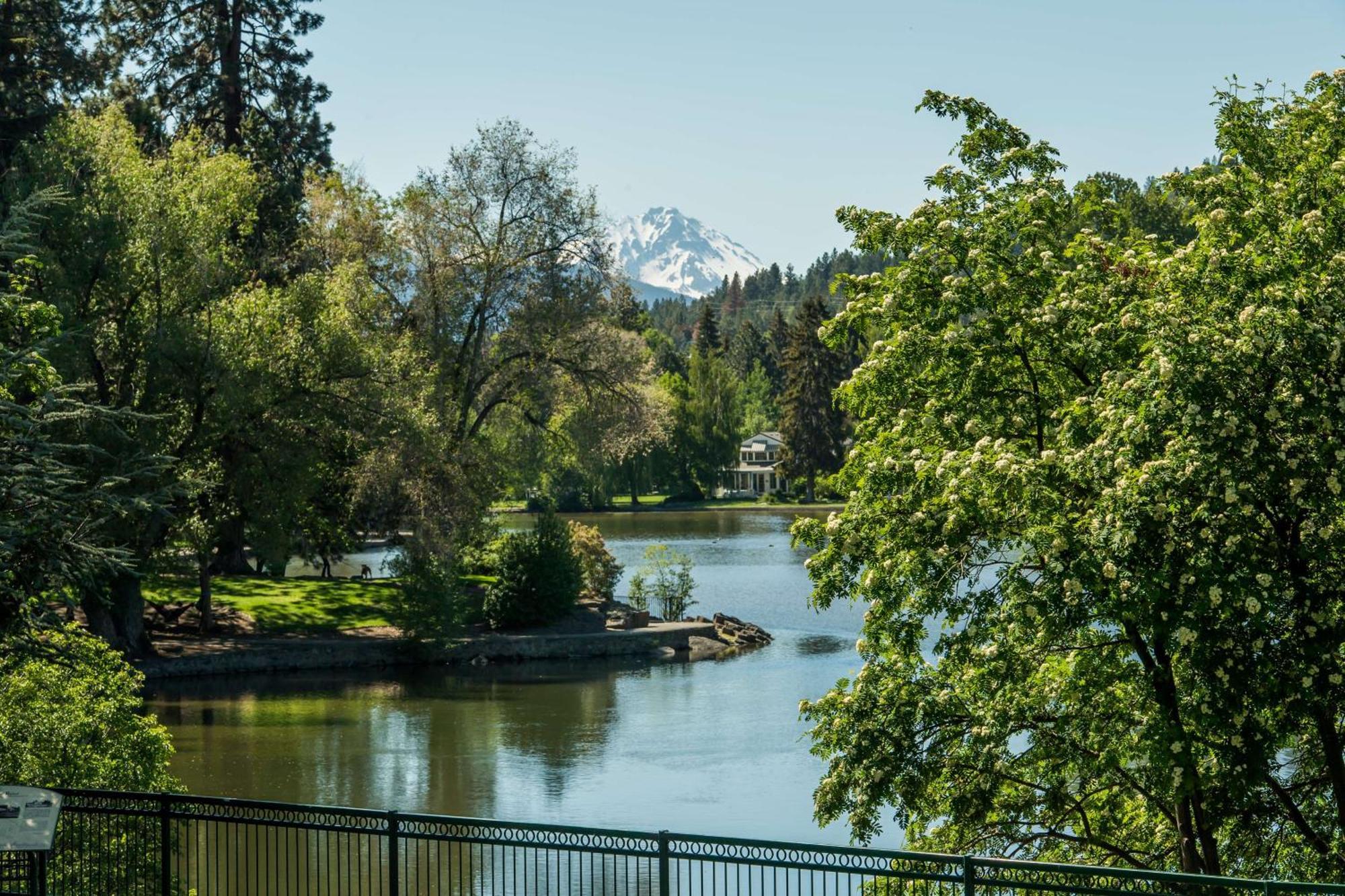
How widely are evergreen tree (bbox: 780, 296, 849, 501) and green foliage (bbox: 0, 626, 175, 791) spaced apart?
88.9 m

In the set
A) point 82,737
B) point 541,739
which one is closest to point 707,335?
point 541,739

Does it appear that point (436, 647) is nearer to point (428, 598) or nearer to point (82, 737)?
point (428, 598)

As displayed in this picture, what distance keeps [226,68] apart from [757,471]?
80.4 metres

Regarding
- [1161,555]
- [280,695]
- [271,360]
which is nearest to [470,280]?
[271,360]

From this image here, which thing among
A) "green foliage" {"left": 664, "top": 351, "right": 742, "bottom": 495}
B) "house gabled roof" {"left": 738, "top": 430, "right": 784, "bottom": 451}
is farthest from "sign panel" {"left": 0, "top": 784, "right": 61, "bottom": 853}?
"house gabled roof" {"left": 738, "top": 430, "right": 784, "bottom": 451}

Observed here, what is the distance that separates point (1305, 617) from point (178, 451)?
30.1 metres

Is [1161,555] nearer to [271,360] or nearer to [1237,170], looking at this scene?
[1237,170]

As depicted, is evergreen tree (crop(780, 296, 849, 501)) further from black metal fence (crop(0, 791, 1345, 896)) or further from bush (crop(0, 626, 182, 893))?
bush (crop(0, 626, 182, 893))

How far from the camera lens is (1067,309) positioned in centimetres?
1365

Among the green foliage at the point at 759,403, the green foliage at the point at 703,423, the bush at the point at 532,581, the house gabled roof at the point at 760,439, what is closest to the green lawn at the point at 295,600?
the bush at the point at 532,581

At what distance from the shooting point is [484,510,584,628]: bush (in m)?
43.6

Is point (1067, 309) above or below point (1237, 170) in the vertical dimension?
below

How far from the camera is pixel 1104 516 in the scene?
11680 millimetres

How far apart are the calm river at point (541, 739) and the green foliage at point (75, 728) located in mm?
7908
